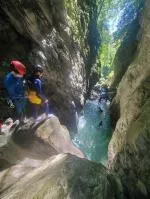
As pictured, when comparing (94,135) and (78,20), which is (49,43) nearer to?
(78,20)

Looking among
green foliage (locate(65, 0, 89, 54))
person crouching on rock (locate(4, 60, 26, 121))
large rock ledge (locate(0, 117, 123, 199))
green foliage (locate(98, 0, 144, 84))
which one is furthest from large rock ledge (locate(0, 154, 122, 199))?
green foliage (locate(98, 0, 144, 84))

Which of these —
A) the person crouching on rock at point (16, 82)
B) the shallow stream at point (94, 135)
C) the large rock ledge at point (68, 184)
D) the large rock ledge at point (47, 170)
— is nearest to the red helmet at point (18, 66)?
the person crouching on rock at point (16, 82)

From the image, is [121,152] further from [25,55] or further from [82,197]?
[25,55]

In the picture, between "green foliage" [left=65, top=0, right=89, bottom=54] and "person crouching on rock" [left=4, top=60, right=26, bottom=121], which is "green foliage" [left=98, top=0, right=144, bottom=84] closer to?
"green foliage" [left=65, top=0, right=89, bottom=54]

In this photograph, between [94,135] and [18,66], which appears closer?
[18,66]

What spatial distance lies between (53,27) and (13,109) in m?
4.89

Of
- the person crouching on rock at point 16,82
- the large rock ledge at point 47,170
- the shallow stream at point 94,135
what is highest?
the person crouching on rock at point 16,82

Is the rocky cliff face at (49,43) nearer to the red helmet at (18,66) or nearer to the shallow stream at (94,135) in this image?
the shallow stream at (94,135)

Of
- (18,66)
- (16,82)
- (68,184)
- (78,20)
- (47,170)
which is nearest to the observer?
(68,184)

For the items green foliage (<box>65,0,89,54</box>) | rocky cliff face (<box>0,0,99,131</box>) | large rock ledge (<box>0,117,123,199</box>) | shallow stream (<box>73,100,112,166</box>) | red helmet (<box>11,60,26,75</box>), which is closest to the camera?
large rock ledge (<box>0,117,123,199</box>)

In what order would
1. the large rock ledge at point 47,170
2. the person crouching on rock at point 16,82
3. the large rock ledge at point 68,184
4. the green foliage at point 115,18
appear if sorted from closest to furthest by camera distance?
the large rock ledge at point 68,184 < the large rock ledge at point 47,170 < the person crouching on rock at point 16,82 < the green foliage at point 115,18

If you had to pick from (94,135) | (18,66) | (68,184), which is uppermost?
(18,66)

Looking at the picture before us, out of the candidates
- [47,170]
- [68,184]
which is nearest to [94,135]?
[47,170]

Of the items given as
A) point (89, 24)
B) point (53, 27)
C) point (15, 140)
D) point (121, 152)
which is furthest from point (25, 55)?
point (89, 24)
